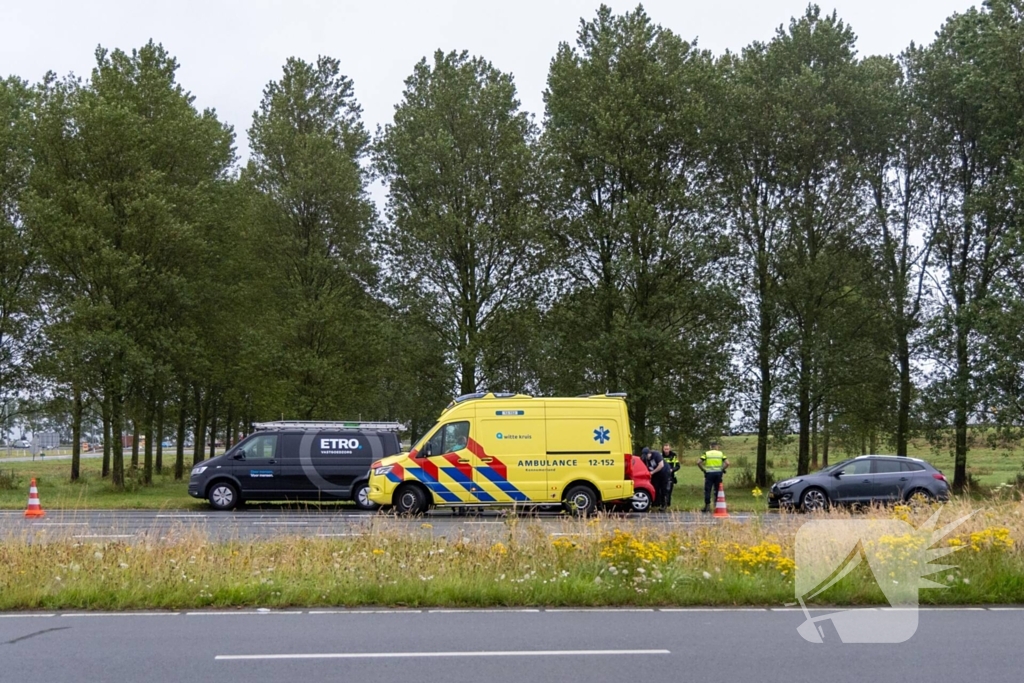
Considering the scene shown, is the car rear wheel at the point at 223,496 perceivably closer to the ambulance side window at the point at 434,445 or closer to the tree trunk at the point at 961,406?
the ambulance side window at the point at 434,445

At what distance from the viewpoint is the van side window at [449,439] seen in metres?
21.9

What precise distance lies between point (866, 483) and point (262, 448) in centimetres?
1474

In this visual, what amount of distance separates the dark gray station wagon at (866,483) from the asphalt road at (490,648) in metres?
14.7

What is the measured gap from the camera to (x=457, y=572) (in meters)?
11.0

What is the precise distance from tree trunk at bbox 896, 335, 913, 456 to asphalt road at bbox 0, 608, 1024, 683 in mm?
25320

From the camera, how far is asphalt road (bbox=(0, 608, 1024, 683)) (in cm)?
729

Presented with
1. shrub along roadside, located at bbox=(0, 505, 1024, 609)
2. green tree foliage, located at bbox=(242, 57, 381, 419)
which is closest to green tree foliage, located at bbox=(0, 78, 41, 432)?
green tree foliage, located at bbox=(242, 57, 381, 419)

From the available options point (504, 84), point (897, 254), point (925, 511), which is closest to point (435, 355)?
point (504, 84)

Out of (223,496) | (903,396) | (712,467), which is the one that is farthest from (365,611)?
(903,396)

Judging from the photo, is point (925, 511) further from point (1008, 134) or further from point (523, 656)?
point (1008, 134)

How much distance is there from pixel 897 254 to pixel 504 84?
47.9 feet

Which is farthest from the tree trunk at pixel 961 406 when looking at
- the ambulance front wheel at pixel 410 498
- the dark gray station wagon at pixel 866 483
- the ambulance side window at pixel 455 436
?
the ambulance front wheel at pixel 410 498

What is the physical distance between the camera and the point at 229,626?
30.2 feet

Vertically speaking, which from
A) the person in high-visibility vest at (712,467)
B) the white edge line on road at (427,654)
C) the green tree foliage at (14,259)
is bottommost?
the white edge line on road at (427,654)
